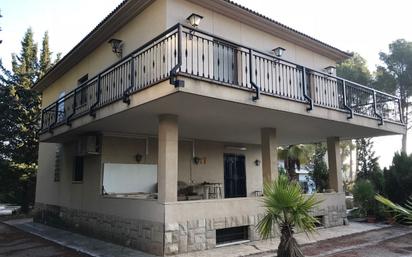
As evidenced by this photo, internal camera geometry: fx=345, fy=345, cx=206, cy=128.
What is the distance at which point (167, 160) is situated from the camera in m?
8.75

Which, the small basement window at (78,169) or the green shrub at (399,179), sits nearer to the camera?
the small basement window at (78,169)

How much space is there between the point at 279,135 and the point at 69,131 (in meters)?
8.00

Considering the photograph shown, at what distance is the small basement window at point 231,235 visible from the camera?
9617mm

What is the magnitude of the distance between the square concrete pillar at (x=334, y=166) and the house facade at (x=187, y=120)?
4 centimetres

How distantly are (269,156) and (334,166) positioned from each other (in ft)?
12.7

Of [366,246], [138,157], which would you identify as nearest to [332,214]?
[366,246]

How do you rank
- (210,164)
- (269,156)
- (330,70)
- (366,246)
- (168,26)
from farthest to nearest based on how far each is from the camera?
1. (330,70)
2. (210,164)
3. (269,156)
4. (366,246)
5. (168,26)

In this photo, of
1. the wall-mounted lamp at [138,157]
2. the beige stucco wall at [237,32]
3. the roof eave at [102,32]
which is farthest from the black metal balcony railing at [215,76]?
the wall-mounted lamp at [138,157]

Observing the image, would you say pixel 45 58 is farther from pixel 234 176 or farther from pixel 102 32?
pixel 234 176

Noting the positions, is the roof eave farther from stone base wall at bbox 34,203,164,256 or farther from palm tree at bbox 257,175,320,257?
palm tree at bbox 257,175,320,257

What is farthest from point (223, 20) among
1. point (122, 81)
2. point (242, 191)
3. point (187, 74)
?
point (242, 191)

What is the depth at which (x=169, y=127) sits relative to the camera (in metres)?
8.96

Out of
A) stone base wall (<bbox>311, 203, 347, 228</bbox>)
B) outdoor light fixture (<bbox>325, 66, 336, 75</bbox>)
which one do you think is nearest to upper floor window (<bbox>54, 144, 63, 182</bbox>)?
stone base wall (<bbox>311, 203, 347, 228</bbox>)

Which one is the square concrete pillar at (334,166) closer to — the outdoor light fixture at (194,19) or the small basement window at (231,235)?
the small basement window at (231,235)
